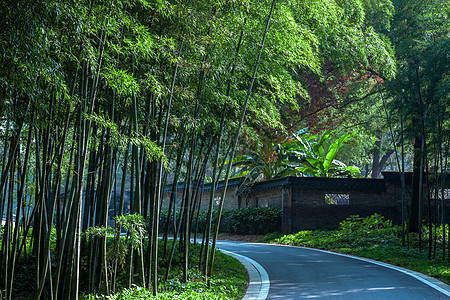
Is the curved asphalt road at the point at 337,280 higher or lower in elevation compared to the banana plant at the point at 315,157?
lower

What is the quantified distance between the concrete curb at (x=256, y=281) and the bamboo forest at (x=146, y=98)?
0.35 metres

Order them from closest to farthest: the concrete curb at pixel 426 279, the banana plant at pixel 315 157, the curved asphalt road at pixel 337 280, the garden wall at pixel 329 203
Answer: the curved asphalt road at pixel 337 280 → the concrete curb at pixel 426 279 → the garden wall at pixel 329 203 → the banana plant at pixel 315 157

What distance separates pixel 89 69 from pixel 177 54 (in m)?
1.12

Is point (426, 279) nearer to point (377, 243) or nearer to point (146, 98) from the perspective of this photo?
point (377, 243)

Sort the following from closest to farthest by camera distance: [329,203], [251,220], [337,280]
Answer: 1. [337,280]
2. [329,203]
3. [251,220]

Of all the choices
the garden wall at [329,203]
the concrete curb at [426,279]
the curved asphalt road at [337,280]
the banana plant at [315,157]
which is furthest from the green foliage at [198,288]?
the banana plant at [315,157]

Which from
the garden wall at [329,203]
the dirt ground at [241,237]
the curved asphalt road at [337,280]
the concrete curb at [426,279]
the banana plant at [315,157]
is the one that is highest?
the banana plant at [315,157]

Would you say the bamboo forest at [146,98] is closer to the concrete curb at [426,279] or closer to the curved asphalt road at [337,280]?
the curved asphalt road at [337,280]

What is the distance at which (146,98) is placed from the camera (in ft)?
20.0

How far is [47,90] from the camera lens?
15.5ft

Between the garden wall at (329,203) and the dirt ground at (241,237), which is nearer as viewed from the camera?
the garden wall at (329,203)

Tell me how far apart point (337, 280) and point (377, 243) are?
579 centimetres

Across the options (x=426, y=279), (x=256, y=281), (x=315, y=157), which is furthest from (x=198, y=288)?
(x=315, y=157)

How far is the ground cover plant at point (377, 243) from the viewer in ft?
30.7
